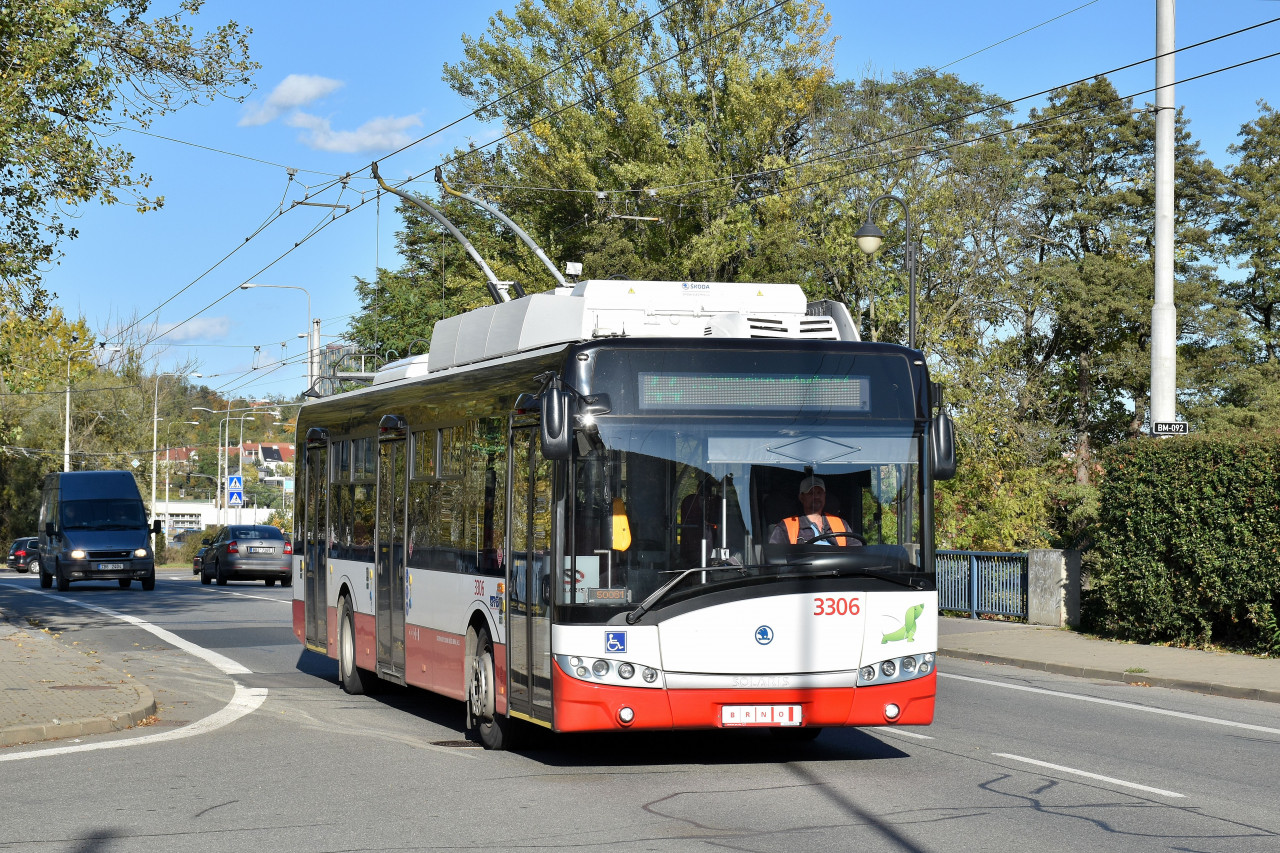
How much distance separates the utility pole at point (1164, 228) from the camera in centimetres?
2148

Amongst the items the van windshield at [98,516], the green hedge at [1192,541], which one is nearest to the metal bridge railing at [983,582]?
the green hedge at [1192,541]

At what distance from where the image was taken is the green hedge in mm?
18391

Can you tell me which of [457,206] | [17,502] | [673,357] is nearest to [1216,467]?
[673,357]

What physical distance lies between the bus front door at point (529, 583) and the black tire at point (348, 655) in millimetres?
4676

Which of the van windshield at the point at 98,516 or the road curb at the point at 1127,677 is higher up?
the van windshield at the point at 98,516

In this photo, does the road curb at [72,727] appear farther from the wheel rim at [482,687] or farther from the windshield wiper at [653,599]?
the windshield wiper at [653,599]

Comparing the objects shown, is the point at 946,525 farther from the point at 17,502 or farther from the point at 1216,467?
the point at 17,502

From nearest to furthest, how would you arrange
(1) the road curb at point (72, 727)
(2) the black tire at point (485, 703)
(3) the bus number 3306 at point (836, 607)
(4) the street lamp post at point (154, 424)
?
(3) the bus number 3306 at point (836, 607)
(2) the black tire at point (485, 703)
(1) the road curb at point (72, 727)
(4) the street lamp post at point (154, 424)

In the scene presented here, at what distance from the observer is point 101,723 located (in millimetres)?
12000

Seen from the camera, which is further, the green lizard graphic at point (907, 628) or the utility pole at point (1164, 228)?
the utility pole at point (1164, 228)

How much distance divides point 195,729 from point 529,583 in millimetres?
3718

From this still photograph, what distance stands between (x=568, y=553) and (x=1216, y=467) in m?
12.1

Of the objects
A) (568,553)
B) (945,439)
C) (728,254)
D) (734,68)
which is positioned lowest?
(568,553)

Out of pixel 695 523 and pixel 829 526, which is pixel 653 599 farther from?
pixel 829 526
